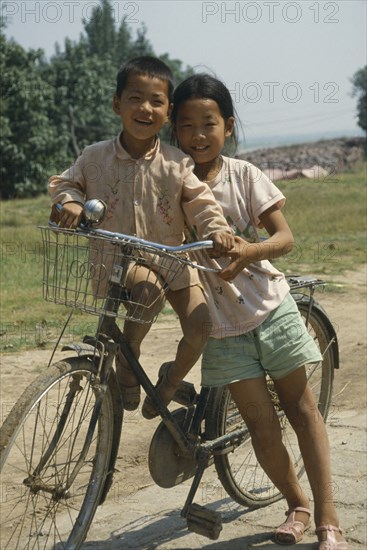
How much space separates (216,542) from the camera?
384 cm

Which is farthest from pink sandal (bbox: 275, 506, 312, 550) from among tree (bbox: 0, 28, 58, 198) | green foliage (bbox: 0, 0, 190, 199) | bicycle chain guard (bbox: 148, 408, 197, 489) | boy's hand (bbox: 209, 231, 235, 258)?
tree (bbox: 0, 28, 58, 198)

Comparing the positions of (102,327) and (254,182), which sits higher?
(254,182)

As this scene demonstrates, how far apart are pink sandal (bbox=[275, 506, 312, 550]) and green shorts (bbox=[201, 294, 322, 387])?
572mm

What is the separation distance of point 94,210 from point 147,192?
323mm

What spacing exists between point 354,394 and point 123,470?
1.72 meters

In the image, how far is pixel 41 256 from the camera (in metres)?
11.6

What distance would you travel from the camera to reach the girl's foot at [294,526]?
147 inches

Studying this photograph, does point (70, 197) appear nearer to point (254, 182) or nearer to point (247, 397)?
point (254, 182)

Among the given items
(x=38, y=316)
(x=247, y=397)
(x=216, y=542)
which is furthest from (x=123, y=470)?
(x=38, y=316)

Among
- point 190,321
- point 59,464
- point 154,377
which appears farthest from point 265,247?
point 154,377

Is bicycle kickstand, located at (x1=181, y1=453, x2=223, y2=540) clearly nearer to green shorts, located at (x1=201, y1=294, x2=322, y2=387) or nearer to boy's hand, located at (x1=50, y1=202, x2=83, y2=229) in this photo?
green shorts, located at (x1=201, y1=294, x2=322, y2=387)

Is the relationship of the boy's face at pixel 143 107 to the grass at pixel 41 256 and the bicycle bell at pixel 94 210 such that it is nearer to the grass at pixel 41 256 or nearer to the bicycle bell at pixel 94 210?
the bicycle bell at pixel 94 210

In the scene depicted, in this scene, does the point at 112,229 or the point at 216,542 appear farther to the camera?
the point at 216,542

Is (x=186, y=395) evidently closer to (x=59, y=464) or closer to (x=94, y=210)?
(x=59, y=464)
